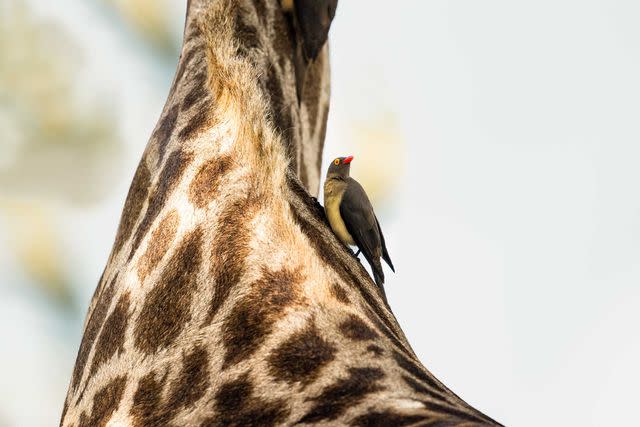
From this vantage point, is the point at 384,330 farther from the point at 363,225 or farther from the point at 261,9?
the point at 261,9

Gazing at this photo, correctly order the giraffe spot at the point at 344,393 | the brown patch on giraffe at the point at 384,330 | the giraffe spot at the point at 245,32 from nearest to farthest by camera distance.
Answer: the giraffe spot at the point at 344,393
the brown patch on giraffe at the point at 384,330
the giraffe spot at the point at 245,32

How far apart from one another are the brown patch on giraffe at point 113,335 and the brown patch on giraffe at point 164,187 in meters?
0.31

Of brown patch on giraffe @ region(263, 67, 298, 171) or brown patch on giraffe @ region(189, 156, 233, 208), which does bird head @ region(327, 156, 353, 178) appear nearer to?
brown patch on giraffe @ region(263, 67, 298, 171)

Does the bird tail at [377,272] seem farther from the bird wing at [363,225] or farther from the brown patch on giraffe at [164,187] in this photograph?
the brown patch on giraffe at [164,187]

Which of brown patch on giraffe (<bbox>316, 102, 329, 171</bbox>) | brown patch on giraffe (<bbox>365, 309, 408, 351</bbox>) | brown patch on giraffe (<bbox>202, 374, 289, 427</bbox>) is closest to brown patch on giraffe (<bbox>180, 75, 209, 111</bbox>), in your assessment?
brown patch on giraffe (<bbox>365, 309, 408, 351</bbox>)

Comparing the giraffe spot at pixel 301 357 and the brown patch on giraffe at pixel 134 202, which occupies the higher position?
the brown patch on giraffe at pixel 134 202

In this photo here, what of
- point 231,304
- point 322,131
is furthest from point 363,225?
point 322,131

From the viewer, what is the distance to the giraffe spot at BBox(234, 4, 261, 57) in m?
5.59

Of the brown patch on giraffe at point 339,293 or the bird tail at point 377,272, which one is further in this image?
the bird tail at point 377,272

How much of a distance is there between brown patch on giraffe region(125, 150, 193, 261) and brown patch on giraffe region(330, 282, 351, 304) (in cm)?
93

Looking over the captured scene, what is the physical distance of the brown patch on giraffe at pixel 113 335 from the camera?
3.77 m

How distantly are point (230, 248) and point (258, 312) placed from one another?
1.13ft

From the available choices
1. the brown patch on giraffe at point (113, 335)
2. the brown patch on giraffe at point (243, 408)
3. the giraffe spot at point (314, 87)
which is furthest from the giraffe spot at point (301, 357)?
the giraffe spot at point (314, 87)

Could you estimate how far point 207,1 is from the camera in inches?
214
